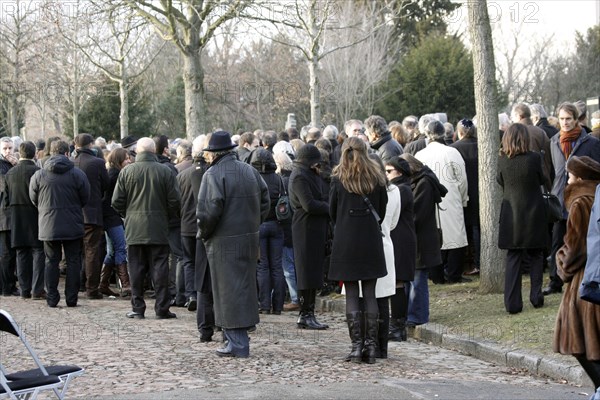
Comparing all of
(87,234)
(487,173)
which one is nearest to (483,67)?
(487,173)

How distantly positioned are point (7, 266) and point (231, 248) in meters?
6.68

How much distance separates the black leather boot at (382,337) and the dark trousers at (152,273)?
12.0ft

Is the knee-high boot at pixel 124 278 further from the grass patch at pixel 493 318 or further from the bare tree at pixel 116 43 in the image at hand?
the bare tree at pixel 116 43

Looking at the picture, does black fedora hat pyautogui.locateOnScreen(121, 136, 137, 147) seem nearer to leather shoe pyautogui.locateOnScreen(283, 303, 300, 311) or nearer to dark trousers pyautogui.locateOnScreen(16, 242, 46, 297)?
dark trousers pyautogui.locateOnScreen(16, 242, 46, 297)

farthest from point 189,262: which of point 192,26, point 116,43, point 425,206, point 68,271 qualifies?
point 116,43

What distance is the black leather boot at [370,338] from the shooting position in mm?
9797

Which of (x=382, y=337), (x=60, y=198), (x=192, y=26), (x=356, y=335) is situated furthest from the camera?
(x=192, y=26)

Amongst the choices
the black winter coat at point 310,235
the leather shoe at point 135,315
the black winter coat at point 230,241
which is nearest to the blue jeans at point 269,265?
the black winter coat at point 310,235

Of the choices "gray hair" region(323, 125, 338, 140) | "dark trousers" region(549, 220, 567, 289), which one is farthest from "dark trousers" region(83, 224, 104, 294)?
"dark trousers" region(549, 220, 567, 289)

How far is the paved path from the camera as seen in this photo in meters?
8.37

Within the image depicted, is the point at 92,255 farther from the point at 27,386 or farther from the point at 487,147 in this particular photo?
the point at 27,386

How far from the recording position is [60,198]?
46.1ft

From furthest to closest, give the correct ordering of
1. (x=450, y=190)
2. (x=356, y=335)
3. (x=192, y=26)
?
(x=192, y=26) < (x=450, y=190) < (x=356, y=335)

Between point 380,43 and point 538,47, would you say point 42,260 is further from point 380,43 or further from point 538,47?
point 538,47
